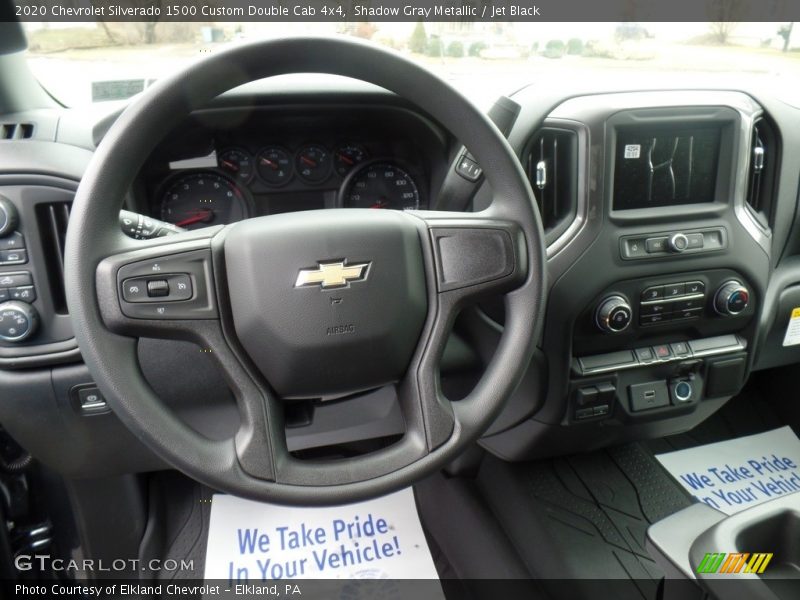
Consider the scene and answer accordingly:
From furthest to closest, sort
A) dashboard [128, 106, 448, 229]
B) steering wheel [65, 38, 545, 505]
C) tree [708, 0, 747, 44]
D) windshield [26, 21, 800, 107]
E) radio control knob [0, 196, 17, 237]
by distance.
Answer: tree [708, 0, 747, 44] < dashboard [128, 106, 448, 229] < windshield [26, 21, 800, 107] < radio control knob [0, 196, 17, 237] < steering wheel [65, 38, 545, 505]

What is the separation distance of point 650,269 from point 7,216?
1164mm

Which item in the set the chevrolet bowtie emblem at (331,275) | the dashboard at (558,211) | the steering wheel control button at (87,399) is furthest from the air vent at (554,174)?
the steering wheel control button at (87,399)

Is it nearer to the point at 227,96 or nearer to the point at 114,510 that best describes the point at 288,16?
the point at 227,96

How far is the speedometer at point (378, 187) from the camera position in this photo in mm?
1398

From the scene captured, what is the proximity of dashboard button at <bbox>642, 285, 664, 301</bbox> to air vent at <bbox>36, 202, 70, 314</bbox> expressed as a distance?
42.8 inches

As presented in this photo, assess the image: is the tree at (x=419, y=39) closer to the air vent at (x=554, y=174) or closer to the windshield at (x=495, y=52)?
the windshield at (x=495, y=52)

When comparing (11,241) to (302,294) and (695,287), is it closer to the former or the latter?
(302,294)

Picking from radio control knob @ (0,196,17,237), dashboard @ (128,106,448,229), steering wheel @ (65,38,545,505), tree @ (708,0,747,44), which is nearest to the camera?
steering wheel @ (65,38,545,505)

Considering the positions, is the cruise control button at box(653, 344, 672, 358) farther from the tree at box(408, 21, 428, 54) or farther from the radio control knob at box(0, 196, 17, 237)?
the radio control knob at box(0, 196, 17, 237)

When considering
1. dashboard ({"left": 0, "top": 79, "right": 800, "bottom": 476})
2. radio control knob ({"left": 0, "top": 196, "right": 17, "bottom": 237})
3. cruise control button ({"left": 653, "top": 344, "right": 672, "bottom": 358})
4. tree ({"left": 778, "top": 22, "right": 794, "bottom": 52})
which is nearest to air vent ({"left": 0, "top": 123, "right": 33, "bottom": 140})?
dashboard ({"left": 0, "top": 79, "right": 800, "bottom": 476})

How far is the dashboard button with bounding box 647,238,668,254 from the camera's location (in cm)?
136

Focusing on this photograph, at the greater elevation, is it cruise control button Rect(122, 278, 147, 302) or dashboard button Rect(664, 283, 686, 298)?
cruise control button Rect(122, 278, 147, 302)

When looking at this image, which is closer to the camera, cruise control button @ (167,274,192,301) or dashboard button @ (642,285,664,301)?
cruise control button @ (167,274,192,301)

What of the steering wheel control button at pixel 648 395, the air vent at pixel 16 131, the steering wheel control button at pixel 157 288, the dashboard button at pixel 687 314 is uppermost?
the air vent at pixel 16 131
